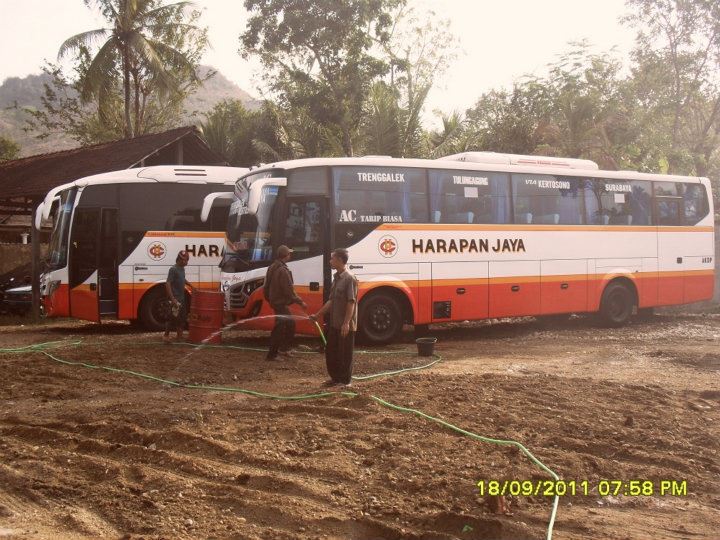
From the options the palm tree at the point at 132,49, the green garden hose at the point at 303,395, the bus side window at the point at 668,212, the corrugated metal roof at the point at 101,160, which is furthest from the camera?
the palm tree at the point at 132,49

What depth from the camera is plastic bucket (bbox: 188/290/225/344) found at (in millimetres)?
12109

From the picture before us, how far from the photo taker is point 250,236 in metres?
12.1

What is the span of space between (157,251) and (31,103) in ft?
273

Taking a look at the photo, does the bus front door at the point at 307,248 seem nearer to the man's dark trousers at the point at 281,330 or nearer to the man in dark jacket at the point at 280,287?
the man's dark trousers at the point at 281,330

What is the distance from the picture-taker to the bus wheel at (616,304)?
51.0ft

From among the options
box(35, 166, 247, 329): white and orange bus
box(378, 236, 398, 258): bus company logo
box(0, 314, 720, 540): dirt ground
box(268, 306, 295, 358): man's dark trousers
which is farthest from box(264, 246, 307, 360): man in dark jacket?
box(35, 166, 247, 329): white and orange bus

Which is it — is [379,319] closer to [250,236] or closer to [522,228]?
[250,236]

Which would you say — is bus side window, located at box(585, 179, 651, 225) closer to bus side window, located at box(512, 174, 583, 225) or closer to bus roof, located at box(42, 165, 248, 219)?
bus side window, located at box(512, 174, 583, 225)

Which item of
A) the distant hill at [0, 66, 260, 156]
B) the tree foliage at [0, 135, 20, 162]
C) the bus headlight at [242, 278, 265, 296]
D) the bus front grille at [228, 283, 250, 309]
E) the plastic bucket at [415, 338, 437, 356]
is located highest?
the distant hill at [0, 66, 260, 156]

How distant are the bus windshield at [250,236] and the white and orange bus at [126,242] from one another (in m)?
2.92

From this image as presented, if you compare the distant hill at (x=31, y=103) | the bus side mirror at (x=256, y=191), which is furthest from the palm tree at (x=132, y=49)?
the distant hill at (x=31, y=103)

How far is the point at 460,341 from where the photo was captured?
13961mm

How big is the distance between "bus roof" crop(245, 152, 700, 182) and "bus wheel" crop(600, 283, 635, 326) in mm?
2385

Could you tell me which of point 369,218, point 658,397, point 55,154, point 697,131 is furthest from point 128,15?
point 658,397
